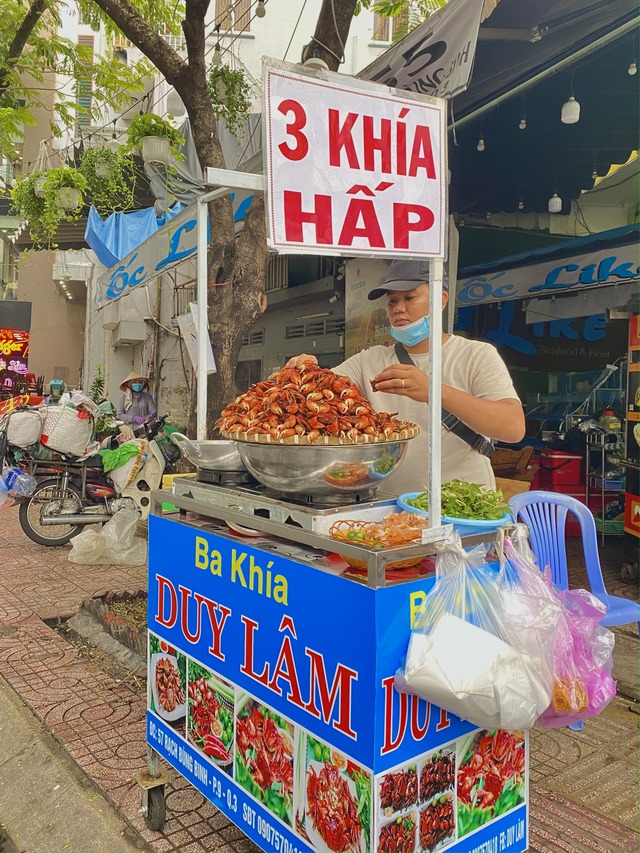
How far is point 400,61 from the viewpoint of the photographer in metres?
4.46

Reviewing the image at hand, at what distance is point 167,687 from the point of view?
249 centimetres

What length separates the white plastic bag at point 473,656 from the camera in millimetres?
1604

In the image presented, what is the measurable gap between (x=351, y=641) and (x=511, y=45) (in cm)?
476

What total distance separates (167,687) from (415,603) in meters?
1.28

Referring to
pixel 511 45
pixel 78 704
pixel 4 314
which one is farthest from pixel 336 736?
pixel 4 314

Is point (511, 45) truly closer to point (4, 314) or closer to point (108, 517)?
point (108, 517)

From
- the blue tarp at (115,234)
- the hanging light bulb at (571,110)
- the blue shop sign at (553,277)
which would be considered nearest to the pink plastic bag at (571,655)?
the hanging light bulb at (571,110)

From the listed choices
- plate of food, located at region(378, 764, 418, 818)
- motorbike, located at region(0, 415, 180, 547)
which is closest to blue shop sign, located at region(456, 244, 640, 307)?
motorbike, located at region(0, 415, 180, 547)

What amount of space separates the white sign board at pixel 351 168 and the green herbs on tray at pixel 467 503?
0.78 m

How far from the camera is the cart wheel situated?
247 cm

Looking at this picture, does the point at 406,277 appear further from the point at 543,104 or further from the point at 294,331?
the point at 294,331

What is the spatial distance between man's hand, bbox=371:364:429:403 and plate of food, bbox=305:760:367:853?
1.13 meters

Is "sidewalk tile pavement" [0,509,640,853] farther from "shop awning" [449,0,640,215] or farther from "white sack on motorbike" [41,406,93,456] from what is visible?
"shop awning" [449,0,640,215]

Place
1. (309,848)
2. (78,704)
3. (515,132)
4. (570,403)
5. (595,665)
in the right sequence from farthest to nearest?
(570,403) → (515,132) → (78,704) → (595,665) → (309,848)
